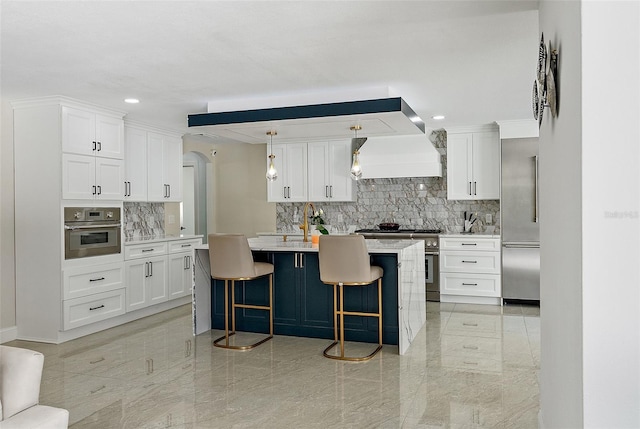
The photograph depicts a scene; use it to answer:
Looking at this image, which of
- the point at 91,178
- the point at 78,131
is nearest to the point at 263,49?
the point at 78,131

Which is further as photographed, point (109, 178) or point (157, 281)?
point (157, 281)

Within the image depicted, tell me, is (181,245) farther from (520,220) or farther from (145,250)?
(520,220)

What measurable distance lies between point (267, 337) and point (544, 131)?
346cm

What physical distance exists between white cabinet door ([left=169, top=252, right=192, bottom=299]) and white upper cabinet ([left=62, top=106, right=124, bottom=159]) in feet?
5.29

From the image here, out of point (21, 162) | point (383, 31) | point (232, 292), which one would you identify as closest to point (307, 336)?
point (232, 292)

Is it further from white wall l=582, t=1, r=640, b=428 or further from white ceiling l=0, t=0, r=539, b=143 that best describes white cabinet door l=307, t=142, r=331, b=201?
white wall l=582, t=1, r=640, b=428

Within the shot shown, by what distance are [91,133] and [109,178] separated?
1.72 ft

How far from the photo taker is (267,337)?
5.08m

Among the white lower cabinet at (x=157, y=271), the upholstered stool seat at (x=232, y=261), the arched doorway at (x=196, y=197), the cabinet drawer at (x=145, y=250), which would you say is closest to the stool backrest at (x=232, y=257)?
the upholstered stool seat at (x=232, y=261)

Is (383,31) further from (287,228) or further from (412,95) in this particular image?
(287,228)

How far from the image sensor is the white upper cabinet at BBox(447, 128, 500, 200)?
6.95 meters

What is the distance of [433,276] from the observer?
22.8ft

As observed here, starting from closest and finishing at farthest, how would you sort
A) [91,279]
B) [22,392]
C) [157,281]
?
[22,392] < [91,279] < [157,281]

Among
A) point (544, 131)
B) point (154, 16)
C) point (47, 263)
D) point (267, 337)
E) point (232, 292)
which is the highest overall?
point (154, 16)
